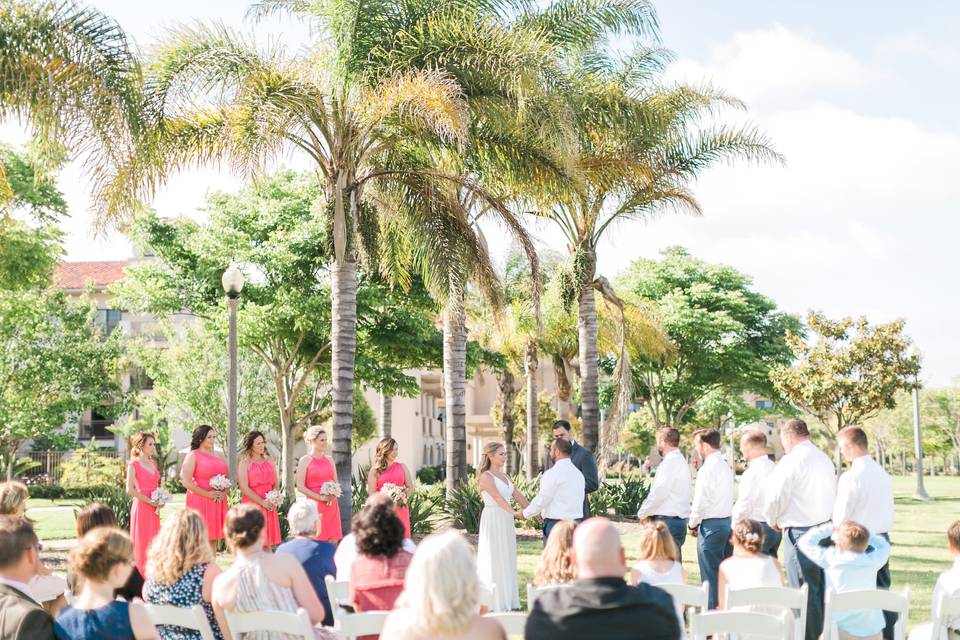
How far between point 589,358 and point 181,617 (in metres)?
16.3

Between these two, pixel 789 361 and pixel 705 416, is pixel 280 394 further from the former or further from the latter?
pixel 705 416

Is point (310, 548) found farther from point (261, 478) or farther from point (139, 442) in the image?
point (261, 478)

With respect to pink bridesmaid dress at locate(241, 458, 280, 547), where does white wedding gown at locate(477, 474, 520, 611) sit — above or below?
below

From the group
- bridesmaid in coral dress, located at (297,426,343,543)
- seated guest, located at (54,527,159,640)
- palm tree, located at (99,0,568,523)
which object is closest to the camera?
seated guest, located at (54,527,159,640)

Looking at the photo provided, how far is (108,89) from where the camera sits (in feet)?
38.3

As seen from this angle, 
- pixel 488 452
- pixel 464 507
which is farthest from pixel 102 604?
pixel 464 507

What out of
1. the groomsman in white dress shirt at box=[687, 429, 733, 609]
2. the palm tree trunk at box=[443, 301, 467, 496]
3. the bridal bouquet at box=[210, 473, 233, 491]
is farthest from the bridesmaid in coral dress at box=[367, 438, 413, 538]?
the palm tree trunk at box=[443, 301, 467, 496]

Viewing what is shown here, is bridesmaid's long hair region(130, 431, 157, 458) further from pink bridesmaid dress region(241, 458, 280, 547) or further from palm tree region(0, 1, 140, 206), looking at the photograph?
palm tree region(0, 1, 140, 206)

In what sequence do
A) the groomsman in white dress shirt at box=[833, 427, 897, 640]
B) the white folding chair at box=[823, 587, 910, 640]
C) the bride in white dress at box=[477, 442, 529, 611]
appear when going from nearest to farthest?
1. the white folding chair at box=[823, 587, 910, 640]
2. the groomsman in white dress shirt at box=[833, 427, 897, 640]
3. the bride in white dress at box=[477, 442, 529, 611]

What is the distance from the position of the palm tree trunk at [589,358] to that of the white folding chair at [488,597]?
14.5 metres

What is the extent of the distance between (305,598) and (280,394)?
23.1 metres

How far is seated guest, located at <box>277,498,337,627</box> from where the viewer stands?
6.31 m

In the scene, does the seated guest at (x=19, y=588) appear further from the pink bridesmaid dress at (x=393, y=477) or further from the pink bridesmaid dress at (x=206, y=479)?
the pink bridesmaid dress at (x=393, y=477)

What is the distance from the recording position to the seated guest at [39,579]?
6278mm
